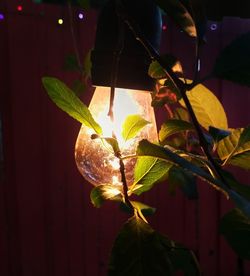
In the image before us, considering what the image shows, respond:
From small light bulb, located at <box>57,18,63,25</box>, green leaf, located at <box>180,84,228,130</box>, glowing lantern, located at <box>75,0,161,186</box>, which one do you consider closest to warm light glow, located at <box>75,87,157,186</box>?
glowing lantern, located at <box>75,0,161,186</box>

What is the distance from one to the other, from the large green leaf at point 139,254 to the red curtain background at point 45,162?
2.80 ft

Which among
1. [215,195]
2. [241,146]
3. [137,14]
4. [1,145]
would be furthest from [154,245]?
[215,195]

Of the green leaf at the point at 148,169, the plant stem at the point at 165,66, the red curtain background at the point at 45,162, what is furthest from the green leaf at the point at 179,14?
the red curtain background at the point at 45,162

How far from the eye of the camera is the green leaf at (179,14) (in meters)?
0.32

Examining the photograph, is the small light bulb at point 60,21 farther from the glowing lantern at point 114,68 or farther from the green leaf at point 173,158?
the green leaf at point 173,158

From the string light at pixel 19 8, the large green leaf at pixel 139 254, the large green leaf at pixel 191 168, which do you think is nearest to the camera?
the large green leaf at pixel 191 168

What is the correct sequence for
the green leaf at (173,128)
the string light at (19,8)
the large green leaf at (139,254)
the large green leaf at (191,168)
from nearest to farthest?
the large green leaf at (191,168), the large green leaf at (139,254), the green leaf at (173,128), the string light at (19,8)

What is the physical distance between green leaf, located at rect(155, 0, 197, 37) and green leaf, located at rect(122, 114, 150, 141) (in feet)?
0.35

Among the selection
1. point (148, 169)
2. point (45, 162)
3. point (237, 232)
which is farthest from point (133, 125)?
point (45, 162)

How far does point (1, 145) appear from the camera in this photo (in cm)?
124

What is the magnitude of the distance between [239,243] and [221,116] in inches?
8.7

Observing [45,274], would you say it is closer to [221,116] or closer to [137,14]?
[221,116]

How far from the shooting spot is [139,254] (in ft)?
1.05

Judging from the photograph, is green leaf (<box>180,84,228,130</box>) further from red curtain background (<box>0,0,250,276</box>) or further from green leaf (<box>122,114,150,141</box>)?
red curtain background (<box>0,0,250,276</box>)
